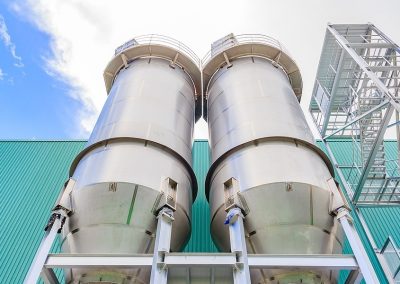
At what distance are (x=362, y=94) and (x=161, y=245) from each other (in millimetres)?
10694

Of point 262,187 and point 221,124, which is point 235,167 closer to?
point 262,187

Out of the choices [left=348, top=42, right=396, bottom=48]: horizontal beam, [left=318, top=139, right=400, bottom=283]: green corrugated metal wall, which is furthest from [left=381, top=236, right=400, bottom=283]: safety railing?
[left=348, top=42, right=396, bottom=48]: horizontal beam

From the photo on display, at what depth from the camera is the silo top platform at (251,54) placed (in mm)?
10812

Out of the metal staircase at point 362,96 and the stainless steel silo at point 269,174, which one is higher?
the metal staircase at point 362,96

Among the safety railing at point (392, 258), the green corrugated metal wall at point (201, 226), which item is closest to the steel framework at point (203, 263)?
the safety railing at point (392, 258)

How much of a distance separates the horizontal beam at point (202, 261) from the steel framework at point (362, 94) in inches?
218

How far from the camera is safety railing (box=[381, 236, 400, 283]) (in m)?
9.48

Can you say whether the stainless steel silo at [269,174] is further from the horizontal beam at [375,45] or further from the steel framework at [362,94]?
the horizontal beam at [375,45]

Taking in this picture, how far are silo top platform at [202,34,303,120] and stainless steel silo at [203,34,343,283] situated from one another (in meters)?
0.98

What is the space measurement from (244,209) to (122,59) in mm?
6615

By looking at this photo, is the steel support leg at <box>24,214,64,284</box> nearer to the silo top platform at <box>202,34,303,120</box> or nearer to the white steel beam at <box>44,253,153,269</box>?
the white steel beam at <box>44,253,153,269</box>

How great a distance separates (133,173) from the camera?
6770 mm

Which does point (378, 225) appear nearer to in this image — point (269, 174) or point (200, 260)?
point (269, 174)

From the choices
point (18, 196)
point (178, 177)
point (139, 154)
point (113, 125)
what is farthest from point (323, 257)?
point (18, 196)
